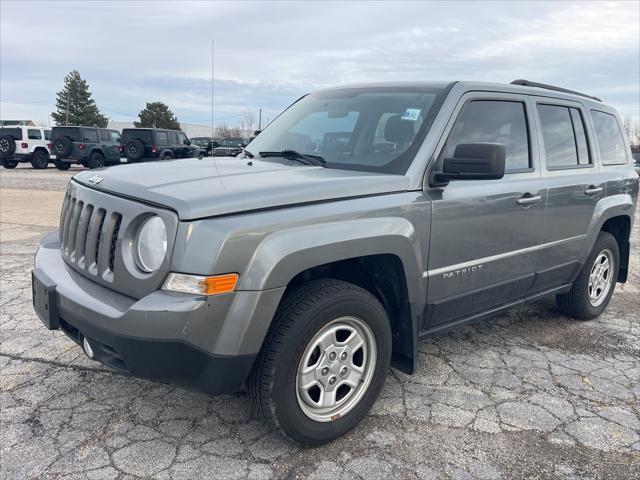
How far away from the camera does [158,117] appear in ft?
155

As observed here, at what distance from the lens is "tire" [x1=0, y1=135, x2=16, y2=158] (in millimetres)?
22953

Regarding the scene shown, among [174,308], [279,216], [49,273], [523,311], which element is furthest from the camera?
[523,311]

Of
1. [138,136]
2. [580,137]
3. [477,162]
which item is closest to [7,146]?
[138,136]

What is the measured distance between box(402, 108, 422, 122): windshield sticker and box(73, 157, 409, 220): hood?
0.50 m

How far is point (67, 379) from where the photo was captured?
340 centimetres

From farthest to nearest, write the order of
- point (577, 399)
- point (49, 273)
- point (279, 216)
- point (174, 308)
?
point (577, 399) → point (49, 273) → point (279, 216) → point (174, 308)

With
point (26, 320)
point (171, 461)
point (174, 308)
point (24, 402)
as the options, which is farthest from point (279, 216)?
point (26, 320)

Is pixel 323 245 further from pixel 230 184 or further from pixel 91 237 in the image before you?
pixel 91 237

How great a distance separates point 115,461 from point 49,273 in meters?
1.02

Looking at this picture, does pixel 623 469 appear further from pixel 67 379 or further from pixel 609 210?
pixel 67 379

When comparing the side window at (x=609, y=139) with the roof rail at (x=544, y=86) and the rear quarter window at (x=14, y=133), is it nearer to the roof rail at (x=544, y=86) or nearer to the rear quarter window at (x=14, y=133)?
the roof rail at (x=544, y=86)

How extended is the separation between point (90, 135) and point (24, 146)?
3.03 m

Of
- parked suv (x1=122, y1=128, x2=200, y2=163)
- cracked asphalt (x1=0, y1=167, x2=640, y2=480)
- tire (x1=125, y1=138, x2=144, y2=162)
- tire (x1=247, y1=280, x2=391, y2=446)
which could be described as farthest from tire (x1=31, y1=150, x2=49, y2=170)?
tire (x1=247, y1=280, x2=391, y2=446)

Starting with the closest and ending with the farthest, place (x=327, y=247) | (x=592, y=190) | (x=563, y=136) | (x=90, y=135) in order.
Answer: (x=327, y=247), (x=563, y=136), (x=592, y=190), (x=90, y=135)
